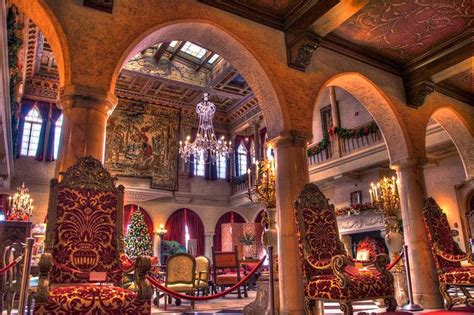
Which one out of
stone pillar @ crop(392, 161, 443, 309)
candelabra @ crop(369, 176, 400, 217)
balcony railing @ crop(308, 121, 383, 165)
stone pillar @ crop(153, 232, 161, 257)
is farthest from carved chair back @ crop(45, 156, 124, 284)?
stone pillar @ crop(153, 232, 161, 257)

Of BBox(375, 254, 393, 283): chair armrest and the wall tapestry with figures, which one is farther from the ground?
the wall tapestry with figures

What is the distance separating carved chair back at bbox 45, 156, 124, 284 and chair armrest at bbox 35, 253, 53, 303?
40 centimetres

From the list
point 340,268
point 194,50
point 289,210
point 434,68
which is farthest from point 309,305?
point 194,50

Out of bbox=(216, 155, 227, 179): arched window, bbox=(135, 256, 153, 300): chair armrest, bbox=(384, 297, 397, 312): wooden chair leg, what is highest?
bbox=(216, 155, 227, 179): arched window

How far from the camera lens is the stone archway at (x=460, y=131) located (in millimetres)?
8133

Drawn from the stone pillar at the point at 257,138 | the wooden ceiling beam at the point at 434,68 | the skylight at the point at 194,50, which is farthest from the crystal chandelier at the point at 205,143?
the wooden ceiling beam at the point at 434,68

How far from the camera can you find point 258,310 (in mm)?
4832

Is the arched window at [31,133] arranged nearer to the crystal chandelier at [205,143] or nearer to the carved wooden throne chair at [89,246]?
the crystal chandelier at [205,143]

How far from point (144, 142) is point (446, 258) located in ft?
38.8

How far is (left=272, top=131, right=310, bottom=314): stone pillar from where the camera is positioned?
4.71m

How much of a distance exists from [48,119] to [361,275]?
1332 cm

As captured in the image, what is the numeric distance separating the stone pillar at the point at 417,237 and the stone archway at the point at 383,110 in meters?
0.30

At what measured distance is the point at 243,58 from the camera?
5379 mm

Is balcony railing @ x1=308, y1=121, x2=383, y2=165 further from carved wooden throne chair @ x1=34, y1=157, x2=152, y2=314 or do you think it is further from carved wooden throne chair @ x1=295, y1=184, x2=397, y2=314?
carved wooden throne chair @ x1=34, y1=157, x2=152, y2=314
